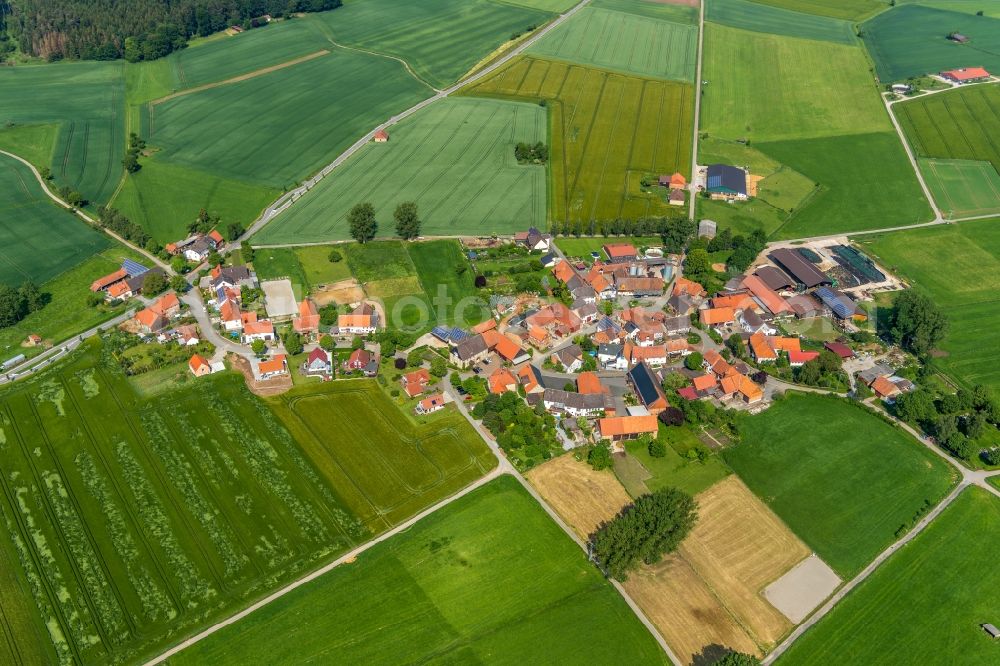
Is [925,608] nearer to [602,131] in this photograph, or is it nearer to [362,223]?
[362,223]

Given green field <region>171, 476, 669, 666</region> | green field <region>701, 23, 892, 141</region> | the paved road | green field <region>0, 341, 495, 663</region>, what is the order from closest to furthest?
1. green field <region>171, 476, 669, 666</region>
2. green field <region>0, 341, 495, 663</region>
3. the paved road
4. green field <region>701, 23, 892, 141</region>

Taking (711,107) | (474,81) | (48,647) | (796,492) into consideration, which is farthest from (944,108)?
(48,647)

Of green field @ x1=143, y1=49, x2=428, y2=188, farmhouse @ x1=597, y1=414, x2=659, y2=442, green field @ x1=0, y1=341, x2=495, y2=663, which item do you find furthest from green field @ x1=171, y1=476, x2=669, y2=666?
green field @ x1=143, y1=49, x2=428, y2=188

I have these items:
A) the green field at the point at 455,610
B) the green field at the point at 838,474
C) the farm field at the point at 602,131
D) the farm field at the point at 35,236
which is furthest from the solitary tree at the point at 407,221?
the green field at the point at 838,474

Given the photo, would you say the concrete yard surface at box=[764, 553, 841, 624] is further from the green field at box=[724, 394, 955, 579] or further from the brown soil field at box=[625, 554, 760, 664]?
the brown soil field at box=[625, 554, 760, 664]

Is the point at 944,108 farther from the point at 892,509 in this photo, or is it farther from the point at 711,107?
the point at 892,509
